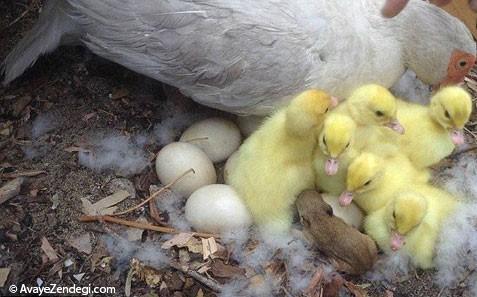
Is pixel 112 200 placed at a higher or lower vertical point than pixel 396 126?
lower

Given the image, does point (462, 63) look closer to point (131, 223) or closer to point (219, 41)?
point (219, 41)

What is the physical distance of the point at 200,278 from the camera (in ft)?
6.69

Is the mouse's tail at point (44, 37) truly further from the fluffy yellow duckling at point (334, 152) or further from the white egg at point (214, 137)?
the fluffy yellow duckling at point (334, 152)

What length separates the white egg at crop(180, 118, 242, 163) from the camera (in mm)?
2326

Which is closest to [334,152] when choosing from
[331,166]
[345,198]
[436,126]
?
[331,166]

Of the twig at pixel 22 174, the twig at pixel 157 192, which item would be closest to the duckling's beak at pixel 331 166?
the twig at pixel 157 192

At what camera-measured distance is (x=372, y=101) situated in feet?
6.81

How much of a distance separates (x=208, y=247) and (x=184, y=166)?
0.93 feet

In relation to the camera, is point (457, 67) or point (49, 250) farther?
point (457, 67)

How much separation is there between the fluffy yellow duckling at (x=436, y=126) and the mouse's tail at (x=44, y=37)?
1229mm

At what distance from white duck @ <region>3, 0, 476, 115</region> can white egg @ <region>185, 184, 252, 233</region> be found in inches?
12.5

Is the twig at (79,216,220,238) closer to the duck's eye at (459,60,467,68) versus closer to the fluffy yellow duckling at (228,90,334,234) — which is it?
the fluffy yellow duckling at (228,90,334,234)

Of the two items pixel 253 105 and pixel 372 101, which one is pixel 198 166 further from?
pixel 372 101

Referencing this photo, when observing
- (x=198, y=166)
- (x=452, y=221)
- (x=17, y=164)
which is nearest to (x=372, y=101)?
(x=452, y=221)
